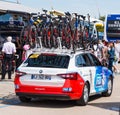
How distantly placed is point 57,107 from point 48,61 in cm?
128

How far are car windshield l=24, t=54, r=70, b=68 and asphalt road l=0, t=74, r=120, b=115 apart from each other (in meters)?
1.13

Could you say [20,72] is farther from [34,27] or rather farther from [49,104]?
[34,27]

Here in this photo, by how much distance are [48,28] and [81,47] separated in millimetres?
1273

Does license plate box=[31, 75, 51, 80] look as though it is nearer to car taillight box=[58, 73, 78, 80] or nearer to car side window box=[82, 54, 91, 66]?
car taillight box=[58, 73, 78, 80]

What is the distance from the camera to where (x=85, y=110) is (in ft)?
41.1

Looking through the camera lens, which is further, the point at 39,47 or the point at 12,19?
the point at 12,19

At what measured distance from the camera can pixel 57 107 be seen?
13070 mm

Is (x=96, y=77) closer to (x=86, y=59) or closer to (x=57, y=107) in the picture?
(x=86, y=59)

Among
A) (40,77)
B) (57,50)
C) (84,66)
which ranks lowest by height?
(40,77)

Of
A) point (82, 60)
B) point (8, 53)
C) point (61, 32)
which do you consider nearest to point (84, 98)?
point (82, 60)

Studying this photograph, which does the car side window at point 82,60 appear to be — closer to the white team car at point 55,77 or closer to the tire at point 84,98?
the white team car at point 55,77

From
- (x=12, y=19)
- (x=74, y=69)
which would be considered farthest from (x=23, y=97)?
(x=12, y=19)

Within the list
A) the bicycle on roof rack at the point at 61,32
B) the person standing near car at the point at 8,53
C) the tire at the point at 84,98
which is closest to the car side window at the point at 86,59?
the bicycle on roof rack at the point at 61,32

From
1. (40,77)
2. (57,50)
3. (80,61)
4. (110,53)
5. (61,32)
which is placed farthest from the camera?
(110,53)
